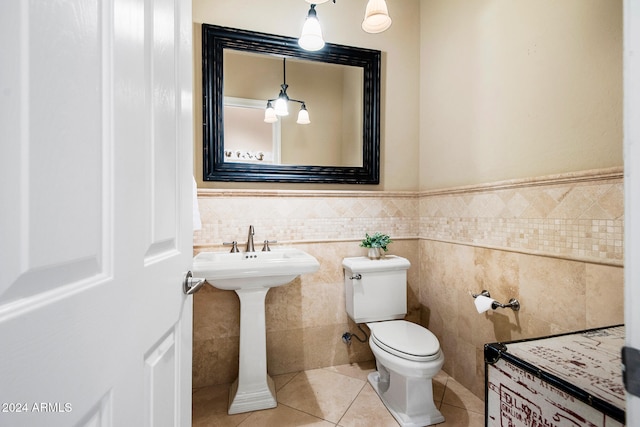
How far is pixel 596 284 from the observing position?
1118 mm

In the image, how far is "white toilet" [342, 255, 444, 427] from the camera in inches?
54.3

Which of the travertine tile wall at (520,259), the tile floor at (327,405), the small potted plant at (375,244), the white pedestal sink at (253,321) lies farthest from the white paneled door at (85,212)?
the travertine tile wall at (520,259)

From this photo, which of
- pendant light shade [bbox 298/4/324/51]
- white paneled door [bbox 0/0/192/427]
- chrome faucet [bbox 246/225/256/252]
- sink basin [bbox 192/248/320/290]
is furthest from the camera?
chrome faucet [bbox 246/225/256/252]

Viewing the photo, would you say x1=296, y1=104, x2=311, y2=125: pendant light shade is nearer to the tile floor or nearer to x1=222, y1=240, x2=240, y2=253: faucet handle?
x1=222, y1=240, x2=240, y2=253: faucet handle

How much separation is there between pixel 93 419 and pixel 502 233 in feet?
5.64

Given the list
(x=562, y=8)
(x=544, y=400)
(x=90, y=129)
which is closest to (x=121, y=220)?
(x=90, y=129)

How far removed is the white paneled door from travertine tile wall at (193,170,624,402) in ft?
3.79

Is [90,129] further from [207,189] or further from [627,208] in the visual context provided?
[207,189]

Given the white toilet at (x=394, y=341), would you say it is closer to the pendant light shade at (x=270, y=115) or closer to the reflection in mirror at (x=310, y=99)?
the reflection in mirror at (x=310, y=99)

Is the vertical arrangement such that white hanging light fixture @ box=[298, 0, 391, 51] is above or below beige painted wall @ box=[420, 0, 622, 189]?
above

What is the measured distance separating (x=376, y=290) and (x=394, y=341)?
1.29 feet

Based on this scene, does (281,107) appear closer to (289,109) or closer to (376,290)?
(289,109)

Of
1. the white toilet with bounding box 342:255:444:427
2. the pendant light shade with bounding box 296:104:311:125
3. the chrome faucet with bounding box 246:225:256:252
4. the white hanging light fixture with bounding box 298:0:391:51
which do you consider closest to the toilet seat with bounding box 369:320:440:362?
the white toilet with bounding box 342:255:444:427

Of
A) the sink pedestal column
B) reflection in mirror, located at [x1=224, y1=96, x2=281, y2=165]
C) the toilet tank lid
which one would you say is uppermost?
reflection in mirror, located at [x1=224, y1=96, x2=281, y2=165]
